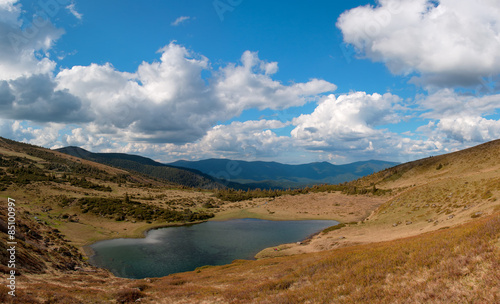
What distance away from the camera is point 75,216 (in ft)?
259

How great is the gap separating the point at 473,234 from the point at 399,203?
54.4 m

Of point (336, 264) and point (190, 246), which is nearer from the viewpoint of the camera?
point (336, 264)

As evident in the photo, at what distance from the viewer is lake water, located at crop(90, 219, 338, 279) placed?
48.2m

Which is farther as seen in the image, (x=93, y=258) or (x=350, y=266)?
(x=93, y=258)

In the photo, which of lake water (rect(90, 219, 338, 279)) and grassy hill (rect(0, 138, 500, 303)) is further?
A: lake water (rect(90, 219, 338, 279))

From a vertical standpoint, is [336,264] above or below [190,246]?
above

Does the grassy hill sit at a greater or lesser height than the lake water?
greater

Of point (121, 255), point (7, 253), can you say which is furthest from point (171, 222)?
point (7, 253)

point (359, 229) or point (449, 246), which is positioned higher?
point (449, 246)

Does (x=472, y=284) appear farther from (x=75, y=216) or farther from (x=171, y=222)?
(x=75, y=216)

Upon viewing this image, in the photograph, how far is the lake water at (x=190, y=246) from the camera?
48156mm

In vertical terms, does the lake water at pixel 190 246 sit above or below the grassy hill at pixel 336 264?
below

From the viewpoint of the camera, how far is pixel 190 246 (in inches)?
2473

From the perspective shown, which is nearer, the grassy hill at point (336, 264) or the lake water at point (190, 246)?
the grassy hill at point (336, 264)
